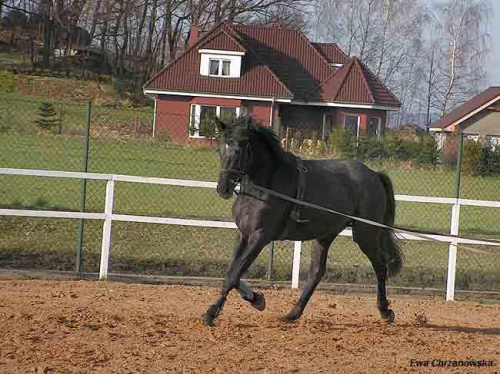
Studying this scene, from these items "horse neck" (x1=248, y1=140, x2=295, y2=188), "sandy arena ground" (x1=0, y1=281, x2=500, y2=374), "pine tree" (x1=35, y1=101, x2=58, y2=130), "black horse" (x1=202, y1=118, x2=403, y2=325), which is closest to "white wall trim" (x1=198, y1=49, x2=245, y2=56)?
"pine tree" (x1=35, y1=101, x2=58, y2=130)

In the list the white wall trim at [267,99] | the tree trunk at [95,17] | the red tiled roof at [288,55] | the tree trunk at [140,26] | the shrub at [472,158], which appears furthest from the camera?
the tree trunk at [140,26]

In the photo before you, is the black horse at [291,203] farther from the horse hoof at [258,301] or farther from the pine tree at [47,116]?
the pine tree at [47,116]

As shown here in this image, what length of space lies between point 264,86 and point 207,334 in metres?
34.2

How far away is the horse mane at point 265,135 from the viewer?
805 cm

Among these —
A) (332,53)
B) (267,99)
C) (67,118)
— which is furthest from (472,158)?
(332,53)

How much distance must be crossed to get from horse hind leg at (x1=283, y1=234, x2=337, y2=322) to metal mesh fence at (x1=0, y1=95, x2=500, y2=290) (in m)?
3.06

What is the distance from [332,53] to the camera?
1988 inches

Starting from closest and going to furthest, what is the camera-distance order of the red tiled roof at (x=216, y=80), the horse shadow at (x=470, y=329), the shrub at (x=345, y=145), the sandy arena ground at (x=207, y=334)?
the sandy arena ground at (x=207, y=334) → the horse shadow at (x=470, y=329) → the shrub at (x=345, y=145) → the red tiled roof at (x=216, y=80)

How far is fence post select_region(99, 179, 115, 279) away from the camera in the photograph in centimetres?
1117

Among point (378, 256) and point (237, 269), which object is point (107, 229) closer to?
point (237, 269)

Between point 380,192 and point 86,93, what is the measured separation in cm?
3823

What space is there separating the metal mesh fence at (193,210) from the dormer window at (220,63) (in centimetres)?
2298

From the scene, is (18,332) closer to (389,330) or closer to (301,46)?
(389,330)

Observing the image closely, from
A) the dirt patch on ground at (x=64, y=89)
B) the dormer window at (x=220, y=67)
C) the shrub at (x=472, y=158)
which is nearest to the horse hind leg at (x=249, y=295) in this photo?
the shrub at (x=472, y=158)
